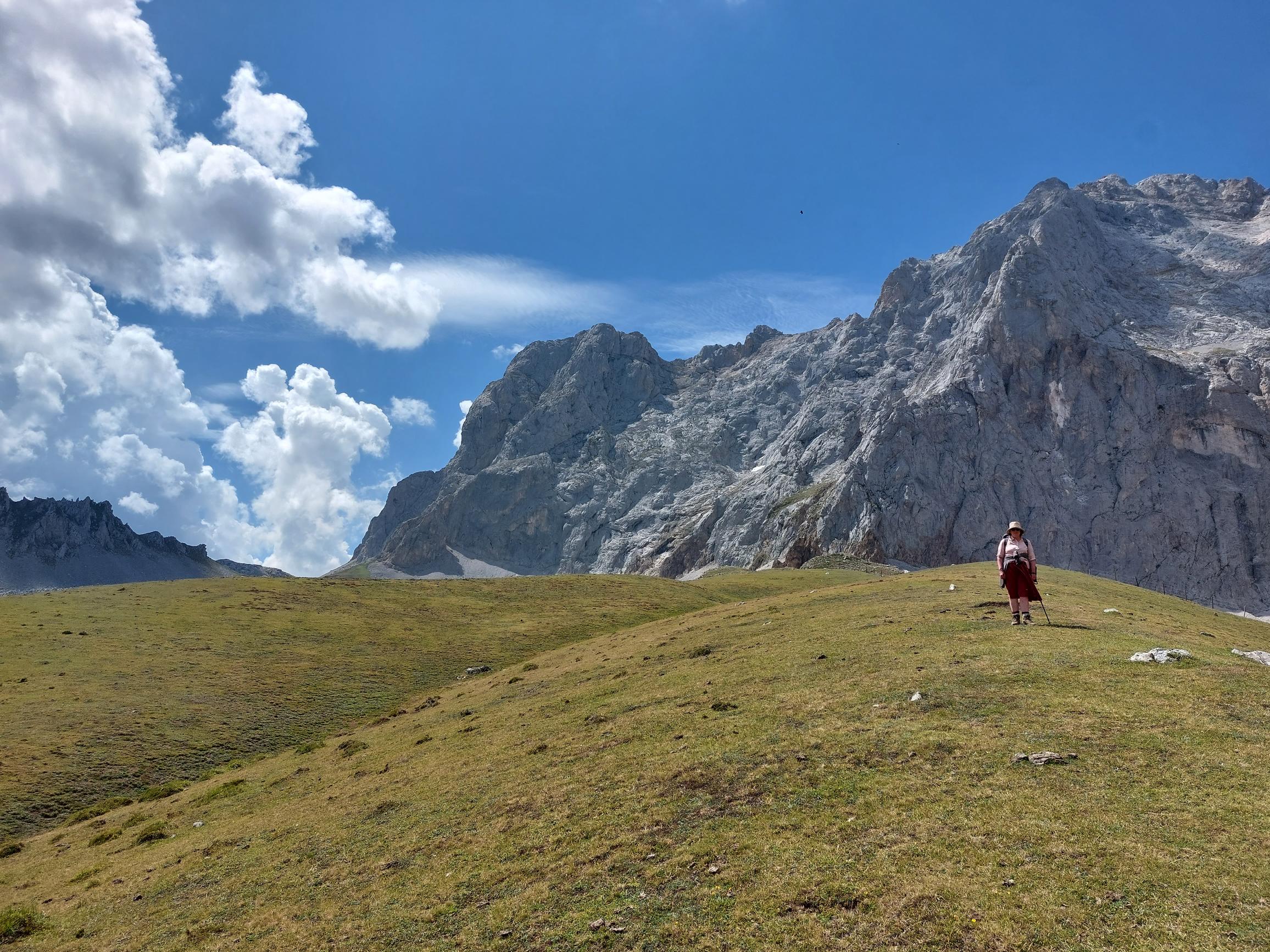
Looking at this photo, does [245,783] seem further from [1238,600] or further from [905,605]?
[1238,600]

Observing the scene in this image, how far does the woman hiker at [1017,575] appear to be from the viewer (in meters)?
30.5

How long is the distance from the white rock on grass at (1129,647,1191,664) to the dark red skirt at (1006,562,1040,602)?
8140mm

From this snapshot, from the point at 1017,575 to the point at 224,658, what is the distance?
56.5 meters

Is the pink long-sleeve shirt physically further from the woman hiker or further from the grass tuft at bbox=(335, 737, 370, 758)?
the grass tuft at bbox=(335, 737, 370, 758)

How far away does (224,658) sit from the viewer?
5606cm

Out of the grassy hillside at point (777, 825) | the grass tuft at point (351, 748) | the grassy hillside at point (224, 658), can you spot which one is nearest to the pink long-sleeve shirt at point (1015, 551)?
the grassy hillside at point (777, 825)

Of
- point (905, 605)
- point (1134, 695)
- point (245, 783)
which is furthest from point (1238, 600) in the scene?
point (245, 783)

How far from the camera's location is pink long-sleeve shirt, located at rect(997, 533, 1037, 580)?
30156mm

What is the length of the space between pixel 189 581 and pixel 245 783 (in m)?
68.2

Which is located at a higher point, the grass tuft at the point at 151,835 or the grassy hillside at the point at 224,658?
the grassy hillside at the point at 224,658

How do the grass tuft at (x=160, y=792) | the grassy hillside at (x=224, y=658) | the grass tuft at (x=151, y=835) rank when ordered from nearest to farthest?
the grass tuft at (x=151, y=835) → the grass tuft at (x=160, y=792) → the grassy hillside at (x=224, y=658)

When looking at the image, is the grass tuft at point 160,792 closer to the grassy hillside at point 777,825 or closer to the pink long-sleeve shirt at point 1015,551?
the grassy hillside at point 777,825

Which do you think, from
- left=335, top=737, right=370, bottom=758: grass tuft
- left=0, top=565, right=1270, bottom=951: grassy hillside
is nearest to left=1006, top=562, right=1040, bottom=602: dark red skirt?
left=0, top=565, right=1270, bottom=951: grassy hillside

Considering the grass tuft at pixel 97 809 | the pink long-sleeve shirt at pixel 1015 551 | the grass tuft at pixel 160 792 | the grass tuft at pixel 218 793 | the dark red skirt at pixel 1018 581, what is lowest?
the grass tuft at pixel 97 809
